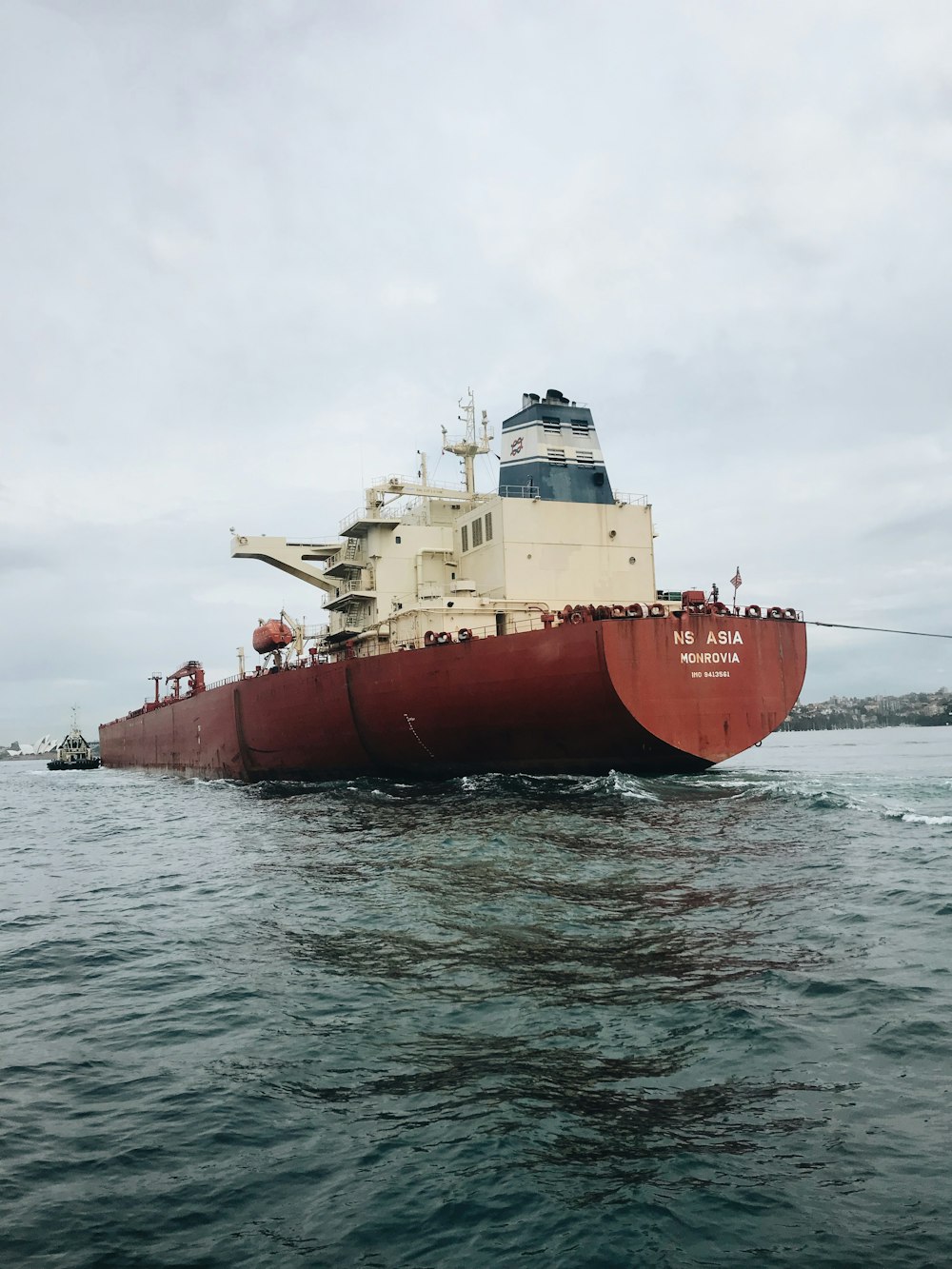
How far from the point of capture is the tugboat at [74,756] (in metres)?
68.5

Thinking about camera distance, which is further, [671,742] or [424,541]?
[424,541]

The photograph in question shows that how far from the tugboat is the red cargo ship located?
4003 centimetres

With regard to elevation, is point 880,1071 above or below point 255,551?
below

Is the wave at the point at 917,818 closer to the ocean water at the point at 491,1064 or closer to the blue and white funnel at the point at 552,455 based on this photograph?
the ocean water at the point at 491,1064

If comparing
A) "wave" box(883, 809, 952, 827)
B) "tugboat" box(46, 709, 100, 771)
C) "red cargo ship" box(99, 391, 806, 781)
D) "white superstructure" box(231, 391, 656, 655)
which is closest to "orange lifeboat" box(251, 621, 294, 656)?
"red cargo ship" box(99, 391, 806, 781)

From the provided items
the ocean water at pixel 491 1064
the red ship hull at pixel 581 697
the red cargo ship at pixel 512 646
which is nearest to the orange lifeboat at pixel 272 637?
the red cargo ship at pixel 512 646

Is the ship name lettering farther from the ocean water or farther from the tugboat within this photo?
the tugboat

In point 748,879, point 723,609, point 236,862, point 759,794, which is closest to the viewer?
point 748,879

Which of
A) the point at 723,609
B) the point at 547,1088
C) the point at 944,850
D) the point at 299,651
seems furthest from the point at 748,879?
the point at 299,651

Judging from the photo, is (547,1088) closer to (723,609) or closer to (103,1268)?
(103,1268)

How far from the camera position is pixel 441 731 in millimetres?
21766

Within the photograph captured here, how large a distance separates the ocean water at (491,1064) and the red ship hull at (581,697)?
7.49 meters

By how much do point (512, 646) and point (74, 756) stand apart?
62334 mm

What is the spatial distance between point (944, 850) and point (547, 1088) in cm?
916
